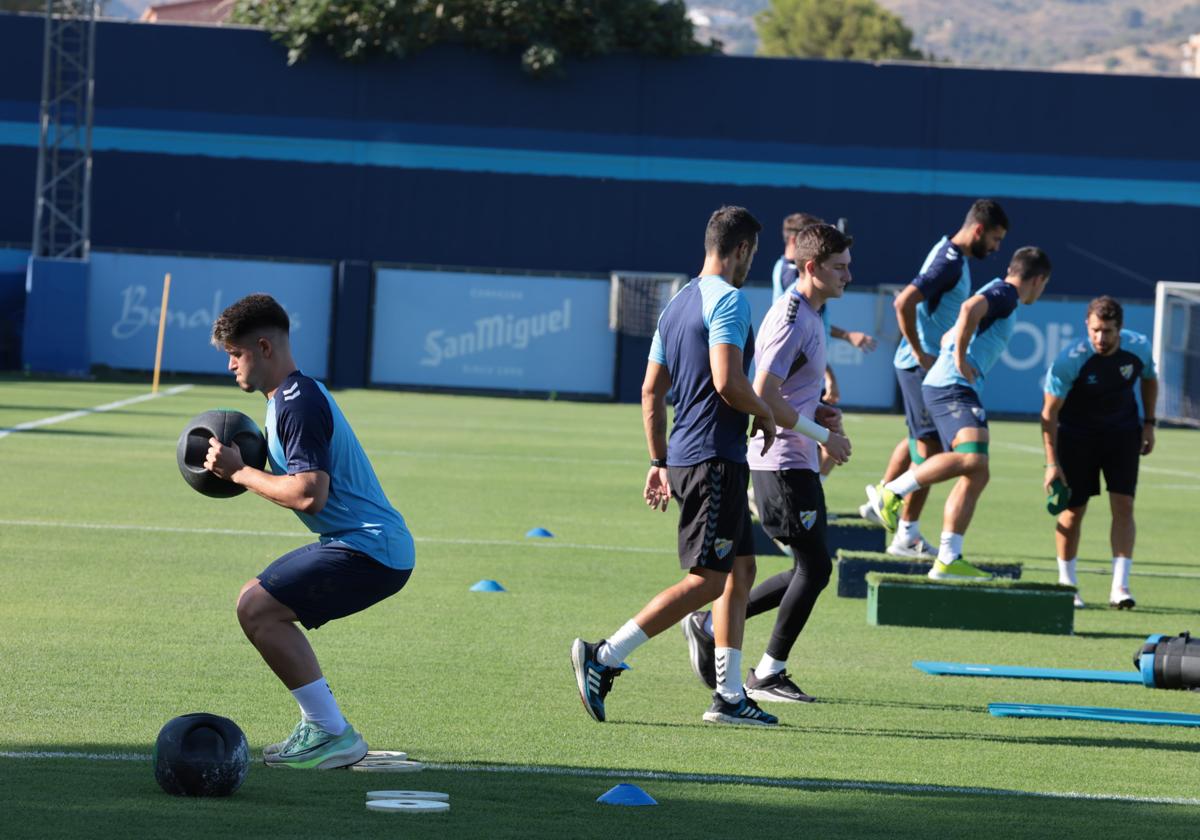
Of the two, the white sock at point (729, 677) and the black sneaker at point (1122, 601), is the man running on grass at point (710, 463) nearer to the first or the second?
the white sock at point (729, 677)

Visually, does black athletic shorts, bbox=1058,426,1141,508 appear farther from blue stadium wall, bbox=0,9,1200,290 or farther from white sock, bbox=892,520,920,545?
Result: blue stadium wall, bbox=0,9,1200,290

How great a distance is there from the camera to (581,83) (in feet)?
134

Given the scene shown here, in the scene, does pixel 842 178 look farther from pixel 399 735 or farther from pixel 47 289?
pixel 399 735

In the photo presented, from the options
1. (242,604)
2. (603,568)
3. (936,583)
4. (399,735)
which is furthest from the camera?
(603,568)

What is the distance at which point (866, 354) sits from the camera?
3738cm

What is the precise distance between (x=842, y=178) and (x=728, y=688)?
1306 inches

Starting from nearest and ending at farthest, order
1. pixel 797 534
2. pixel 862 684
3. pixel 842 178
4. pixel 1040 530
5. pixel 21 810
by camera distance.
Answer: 1. pixel 21 810
2. pixel 797 534
3. pixel 862 684
4. pixel 1040 530
5. pixel 842 178

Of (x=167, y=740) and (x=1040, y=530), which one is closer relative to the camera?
(x=167, y=740)

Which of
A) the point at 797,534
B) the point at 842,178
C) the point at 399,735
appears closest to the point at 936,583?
the point at 797,534

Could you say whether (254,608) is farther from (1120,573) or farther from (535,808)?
(1120,573)

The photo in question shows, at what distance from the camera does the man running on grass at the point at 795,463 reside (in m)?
8.41

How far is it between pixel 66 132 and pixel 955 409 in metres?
29.0

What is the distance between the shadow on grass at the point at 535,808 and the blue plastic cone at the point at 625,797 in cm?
5

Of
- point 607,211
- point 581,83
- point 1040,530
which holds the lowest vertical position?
point 1040,530
